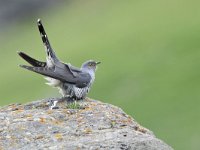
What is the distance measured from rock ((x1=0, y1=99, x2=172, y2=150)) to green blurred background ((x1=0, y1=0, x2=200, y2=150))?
26.1m

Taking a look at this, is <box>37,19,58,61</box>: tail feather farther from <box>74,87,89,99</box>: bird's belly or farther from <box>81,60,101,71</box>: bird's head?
<box>81,60,101,71</box>: bird's head

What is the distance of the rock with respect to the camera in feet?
46.3

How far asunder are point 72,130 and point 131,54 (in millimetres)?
50285

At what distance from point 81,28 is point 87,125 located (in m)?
65.9

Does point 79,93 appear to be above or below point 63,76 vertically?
below

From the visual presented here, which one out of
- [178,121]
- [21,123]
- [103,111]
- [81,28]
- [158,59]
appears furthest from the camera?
[81,28]

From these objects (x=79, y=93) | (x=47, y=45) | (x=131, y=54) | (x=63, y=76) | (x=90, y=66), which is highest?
(x=131, y=54)

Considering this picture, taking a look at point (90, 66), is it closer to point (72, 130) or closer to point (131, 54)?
point (72, 130)

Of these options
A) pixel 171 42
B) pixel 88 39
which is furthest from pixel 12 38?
pixel 171 42

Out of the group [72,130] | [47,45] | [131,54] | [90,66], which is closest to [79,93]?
[47,45]

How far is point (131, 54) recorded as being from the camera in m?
65.0

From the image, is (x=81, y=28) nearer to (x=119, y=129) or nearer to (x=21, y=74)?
(x=21, y=74)

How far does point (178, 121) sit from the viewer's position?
46500 mm

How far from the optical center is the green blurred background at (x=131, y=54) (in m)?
48.9
